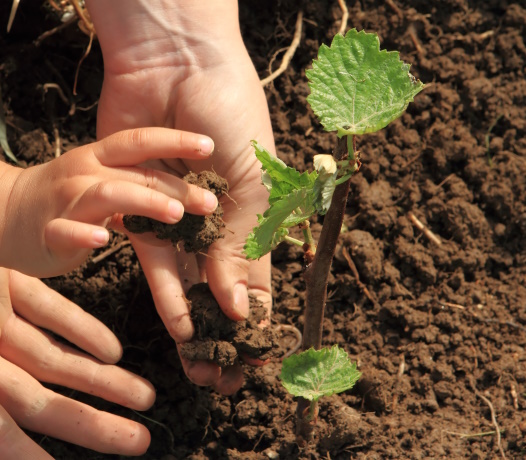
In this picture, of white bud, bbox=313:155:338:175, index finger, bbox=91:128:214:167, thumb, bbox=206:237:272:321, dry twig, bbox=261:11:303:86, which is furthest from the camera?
dry twig, bbox=261:11:303:86

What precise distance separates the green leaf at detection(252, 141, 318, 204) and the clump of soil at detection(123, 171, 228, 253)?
283mm

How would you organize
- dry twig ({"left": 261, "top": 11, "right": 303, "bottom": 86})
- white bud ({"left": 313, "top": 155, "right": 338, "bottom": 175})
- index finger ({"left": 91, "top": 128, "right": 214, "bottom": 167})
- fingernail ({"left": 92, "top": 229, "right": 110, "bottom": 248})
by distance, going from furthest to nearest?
dry twig ({"left": 261, "top": 11, "right": 303, "bottom": 86})
index finger ({"left": 91, "top": 128, "right": 214, "bottom": 167})
fingernail ({"left": 92, "top": 229, "right": 110, "bottom": 248})
white bud ({"left": 313, "top": 155, "right": 338, "bottom": 175})

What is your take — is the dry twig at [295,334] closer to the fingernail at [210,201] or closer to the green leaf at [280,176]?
the fingernail at [210,201]

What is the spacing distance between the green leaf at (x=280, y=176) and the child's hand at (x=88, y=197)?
253 mm

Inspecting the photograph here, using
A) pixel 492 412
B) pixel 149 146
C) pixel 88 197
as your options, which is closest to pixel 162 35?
pixel 149 146

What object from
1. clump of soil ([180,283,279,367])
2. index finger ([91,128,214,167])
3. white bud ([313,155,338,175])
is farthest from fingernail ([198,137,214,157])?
white bud ([313,155,338,175])

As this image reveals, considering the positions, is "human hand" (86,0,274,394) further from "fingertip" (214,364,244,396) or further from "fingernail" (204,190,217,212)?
"fingernail" (204,190,217,212)

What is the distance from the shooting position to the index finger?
1495mm

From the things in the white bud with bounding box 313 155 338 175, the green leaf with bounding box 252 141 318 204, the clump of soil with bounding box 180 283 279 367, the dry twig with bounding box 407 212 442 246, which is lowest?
the dry twig with bounding box 407 212 442 246

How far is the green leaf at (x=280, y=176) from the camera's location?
3.93ft

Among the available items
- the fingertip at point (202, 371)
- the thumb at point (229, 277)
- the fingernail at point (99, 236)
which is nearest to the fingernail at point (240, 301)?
the thumb at point (229, 277)

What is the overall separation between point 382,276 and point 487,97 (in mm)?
678

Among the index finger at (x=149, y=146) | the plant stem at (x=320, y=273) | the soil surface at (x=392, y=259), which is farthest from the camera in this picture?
the soil surface at (x=392, y=259)

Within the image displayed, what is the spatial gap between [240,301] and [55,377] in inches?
21.3
